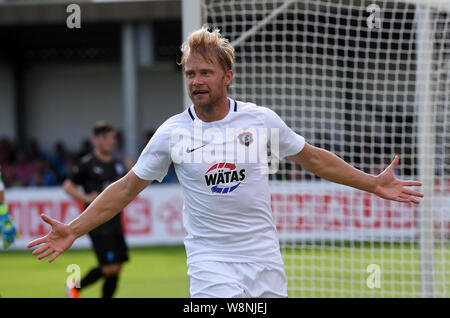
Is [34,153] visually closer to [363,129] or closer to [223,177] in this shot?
[363,129]

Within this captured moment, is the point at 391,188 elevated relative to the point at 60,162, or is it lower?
elevated

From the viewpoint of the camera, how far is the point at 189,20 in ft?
19.1

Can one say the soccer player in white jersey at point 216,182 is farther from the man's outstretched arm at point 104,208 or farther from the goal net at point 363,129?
the goal net at point 363,129

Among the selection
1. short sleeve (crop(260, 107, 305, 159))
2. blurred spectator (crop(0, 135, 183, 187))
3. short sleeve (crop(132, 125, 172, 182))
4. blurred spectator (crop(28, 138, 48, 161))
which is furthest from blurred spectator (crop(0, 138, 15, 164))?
short sleeve (crop(260, 107, 305, 159))

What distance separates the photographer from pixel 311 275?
28.6 feet

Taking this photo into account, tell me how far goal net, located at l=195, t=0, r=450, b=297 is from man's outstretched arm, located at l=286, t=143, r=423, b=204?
236 cm

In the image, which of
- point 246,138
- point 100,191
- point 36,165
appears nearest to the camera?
point 246,138

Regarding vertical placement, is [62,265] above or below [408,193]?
below

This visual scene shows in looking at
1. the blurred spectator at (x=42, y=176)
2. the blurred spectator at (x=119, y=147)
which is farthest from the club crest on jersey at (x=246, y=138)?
the blurred spectator at (x=119, y=147)

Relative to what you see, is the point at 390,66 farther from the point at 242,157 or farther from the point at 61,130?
the point at 61,130

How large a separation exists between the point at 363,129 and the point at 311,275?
189 centimetres

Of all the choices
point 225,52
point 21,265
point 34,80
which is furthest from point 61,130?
point 225,52

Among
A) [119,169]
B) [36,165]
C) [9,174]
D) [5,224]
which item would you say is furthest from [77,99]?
[5,224]
